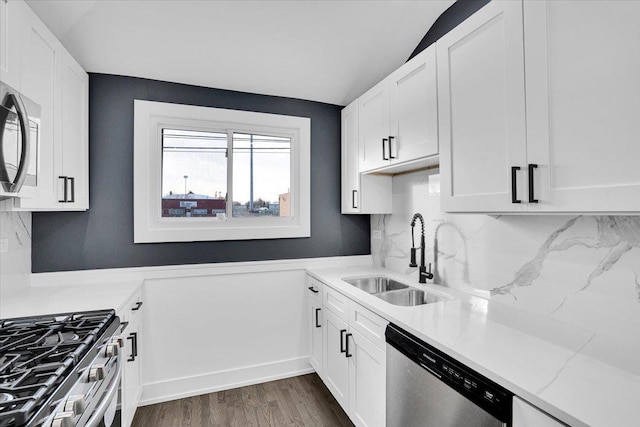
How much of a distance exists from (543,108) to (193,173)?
2384mm

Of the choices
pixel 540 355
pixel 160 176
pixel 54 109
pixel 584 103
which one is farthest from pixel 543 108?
pixel 160 176

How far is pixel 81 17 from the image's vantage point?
192cm

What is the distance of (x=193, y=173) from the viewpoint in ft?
8.54

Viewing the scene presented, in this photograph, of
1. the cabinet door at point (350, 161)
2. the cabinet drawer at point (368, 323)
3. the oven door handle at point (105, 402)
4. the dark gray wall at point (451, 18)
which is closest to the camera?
the oven door handle at point (105, 402)

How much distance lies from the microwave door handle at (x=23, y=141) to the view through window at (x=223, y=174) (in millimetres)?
1200

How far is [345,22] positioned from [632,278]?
84.8 inches

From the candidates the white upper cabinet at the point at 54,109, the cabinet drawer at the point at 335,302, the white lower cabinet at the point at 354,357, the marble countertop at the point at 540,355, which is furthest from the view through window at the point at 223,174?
the marble countertop at the point at 540,355

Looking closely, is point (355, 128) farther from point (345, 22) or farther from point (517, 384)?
point (517, 384)

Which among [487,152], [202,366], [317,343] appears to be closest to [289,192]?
[317,343]

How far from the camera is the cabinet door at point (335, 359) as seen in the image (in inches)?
80.1

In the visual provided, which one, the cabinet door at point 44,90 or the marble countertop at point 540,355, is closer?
the marble countertop at point 540,355

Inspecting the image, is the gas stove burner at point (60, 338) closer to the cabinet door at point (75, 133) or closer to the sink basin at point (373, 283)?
the cabinet door at point (75, 133)

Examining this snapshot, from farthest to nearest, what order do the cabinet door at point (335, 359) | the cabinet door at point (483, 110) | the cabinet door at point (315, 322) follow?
the cabinet door at point (315, 322), the cabinet door at point (335, 359), the cabinet door at point (483, 110)

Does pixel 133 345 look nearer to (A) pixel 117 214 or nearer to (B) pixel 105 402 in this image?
(B) pixel 105 402
